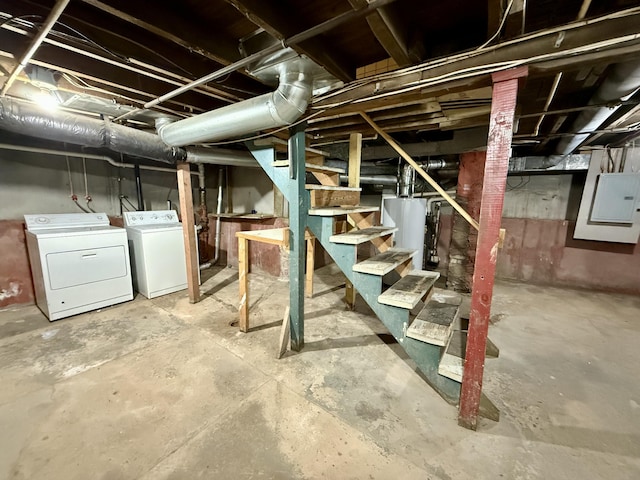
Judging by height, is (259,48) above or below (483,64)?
above

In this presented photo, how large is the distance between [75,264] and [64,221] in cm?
71

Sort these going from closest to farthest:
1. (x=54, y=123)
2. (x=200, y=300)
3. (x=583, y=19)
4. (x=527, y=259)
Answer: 1. (x=583, y=19)
2. (x=54, y=123)
3. (x=200, y=300)
4. (x=527, y=259)

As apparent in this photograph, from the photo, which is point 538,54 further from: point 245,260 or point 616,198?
point 616,198

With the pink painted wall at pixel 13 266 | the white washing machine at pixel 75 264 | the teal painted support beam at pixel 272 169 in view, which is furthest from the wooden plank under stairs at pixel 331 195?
the pink painted wall at pixel 13 266

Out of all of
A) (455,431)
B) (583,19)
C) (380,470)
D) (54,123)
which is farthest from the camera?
(54,123)

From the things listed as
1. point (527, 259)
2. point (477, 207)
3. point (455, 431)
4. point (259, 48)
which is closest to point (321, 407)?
point (455, 431)

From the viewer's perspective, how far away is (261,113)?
159 cm

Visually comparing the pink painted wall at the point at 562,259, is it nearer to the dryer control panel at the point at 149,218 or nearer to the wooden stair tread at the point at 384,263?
the wooden stair tread at the point at 384,263

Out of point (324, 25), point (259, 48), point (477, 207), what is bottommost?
point (477, 207)

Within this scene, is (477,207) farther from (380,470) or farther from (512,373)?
(380,470)

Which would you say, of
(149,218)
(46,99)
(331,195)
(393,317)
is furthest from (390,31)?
(149,218)

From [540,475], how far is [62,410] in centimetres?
257

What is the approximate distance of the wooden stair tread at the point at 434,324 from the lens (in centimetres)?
146

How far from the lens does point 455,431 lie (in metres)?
1.38
